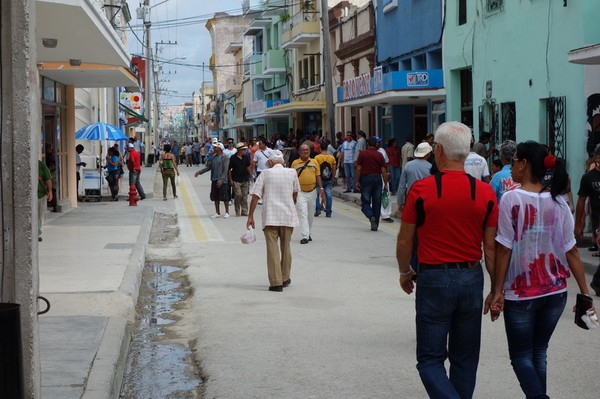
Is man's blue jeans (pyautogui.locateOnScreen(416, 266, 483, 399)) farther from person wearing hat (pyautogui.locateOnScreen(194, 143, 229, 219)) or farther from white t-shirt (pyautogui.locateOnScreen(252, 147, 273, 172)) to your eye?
white t-shirt (pyautogui.locateOnScreen(252, 147, 273, 172))

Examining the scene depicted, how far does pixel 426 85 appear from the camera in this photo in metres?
28.3

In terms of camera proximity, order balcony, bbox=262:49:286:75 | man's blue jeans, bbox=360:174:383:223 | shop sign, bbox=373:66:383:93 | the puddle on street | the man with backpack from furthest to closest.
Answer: balcony, bbox=262:49:286:75, shop sign, bbox=373:66:383:93, the man with backpack, man's blue jeans, bbox=360:174:383:223, the puddle on street

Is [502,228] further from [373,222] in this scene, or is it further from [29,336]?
[373,222]

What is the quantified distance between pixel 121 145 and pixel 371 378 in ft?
156

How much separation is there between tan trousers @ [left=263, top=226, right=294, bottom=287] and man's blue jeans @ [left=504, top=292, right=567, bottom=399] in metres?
6.09

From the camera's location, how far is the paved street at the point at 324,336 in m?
7.36

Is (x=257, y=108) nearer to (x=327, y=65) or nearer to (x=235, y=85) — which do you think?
(x=235, y=85)

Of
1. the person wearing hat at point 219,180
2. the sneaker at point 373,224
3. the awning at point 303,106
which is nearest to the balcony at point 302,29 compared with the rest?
the awning at point 303,106

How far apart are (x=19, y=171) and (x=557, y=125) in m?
15.4

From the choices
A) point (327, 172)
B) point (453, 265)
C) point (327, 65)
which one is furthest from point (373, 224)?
point (327, 65)

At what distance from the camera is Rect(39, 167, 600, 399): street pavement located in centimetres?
734

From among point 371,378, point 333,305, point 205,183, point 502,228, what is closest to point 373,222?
point 333,305

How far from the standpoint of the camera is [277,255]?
39.1ft

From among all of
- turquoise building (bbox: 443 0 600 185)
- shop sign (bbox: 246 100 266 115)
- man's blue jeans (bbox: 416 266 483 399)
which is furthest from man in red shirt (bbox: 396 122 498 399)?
shop sign (bbox: 246 100 266 115)
